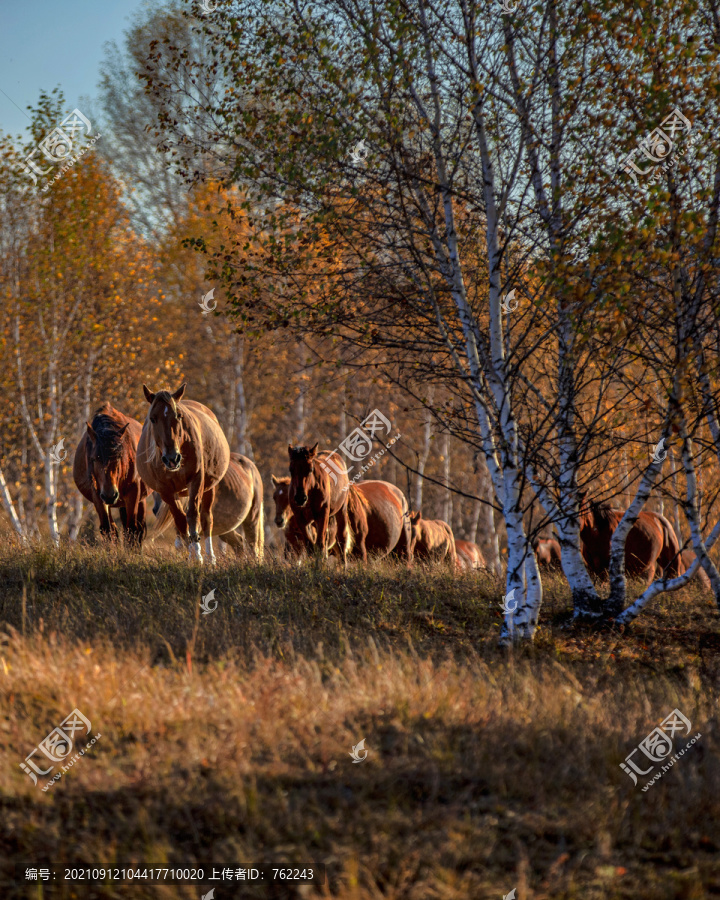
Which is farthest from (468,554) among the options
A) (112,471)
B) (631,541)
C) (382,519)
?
(112,471)

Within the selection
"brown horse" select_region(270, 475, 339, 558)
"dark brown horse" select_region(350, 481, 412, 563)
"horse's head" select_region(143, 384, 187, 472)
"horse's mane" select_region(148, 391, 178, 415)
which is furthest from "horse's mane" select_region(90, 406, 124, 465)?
"dark brown horse" select_region(350, 481, 412, 563)

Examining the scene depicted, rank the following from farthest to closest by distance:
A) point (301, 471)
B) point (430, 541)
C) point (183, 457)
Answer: point (430, 541), point (301, 471), point (183, 457)

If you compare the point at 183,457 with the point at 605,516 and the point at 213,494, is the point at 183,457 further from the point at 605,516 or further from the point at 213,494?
the point at 605,516

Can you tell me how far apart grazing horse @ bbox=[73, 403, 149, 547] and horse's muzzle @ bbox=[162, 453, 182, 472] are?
1.61 meters

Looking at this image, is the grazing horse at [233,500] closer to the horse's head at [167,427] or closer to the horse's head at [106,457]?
the horse's head at [106,457]

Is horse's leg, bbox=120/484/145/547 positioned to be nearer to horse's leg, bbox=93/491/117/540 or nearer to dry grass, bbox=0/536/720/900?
horse's leg, bbox=93/491/117/540

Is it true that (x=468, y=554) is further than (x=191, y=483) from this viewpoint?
Yes

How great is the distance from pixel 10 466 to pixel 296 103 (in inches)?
903

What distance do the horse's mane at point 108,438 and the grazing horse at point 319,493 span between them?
255 cm

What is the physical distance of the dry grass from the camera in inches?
155

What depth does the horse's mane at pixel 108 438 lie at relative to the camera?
11484 millimetres

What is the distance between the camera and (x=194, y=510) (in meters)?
11.6

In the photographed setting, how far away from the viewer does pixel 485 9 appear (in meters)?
8.77

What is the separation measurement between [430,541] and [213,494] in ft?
25.4
